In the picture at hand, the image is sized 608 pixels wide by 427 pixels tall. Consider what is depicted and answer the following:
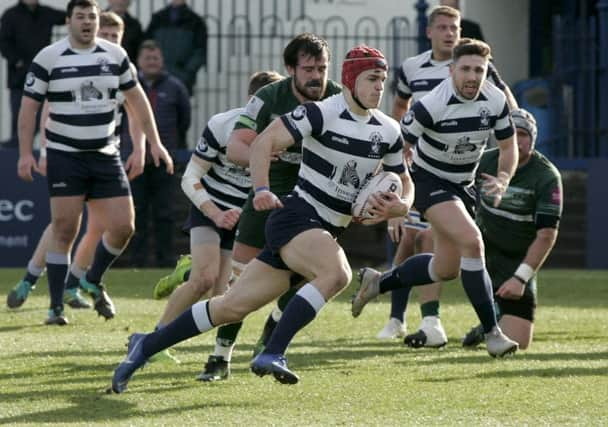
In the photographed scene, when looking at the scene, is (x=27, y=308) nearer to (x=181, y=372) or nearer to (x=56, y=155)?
(x=56, y=155)

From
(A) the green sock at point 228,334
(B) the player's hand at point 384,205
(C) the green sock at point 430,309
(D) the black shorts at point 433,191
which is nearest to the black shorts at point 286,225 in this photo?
(B) the player's hand at point 384,205

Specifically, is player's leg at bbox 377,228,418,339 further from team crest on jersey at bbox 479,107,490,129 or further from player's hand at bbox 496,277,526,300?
team crest on jersey at bbox 479,107,490,129

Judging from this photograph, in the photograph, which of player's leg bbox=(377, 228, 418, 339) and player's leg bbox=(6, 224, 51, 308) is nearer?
player's leg bbox=(377, 228, 418, 339)

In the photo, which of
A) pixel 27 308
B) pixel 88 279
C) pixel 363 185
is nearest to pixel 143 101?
pixel 88 279

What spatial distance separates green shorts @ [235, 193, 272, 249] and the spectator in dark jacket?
28.6 ft

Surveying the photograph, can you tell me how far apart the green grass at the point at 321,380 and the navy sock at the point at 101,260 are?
32 cm

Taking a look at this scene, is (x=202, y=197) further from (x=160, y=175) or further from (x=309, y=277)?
(x=160, y=175)

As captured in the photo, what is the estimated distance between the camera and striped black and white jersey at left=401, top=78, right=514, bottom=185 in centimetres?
1032

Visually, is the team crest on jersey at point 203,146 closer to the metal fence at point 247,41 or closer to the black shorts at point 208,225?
the black shorts at point 208,225

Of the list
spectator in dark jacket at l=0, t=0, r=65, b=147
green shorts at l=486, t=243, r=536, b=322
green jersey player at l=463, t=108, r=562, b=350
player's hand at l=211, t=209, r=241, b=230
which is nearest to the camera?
player's hand at l=211, t=209, r=241, b=230

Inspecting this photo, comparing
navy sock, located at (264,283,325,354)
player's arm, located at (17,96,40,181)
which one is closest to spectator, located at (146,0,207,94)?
player's arm, located at (17,96,40,181)

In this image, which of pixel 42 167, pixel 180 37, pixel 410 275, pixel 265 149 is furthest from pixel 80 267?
pixel 180 37

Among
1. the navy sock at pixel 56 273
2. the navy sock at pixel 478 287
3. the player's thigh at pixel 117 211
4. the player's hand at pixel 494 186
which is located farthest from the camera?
the navy sock at pixel 56 273

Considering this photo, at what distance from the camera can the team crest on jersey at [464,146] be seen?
34.2 ft
